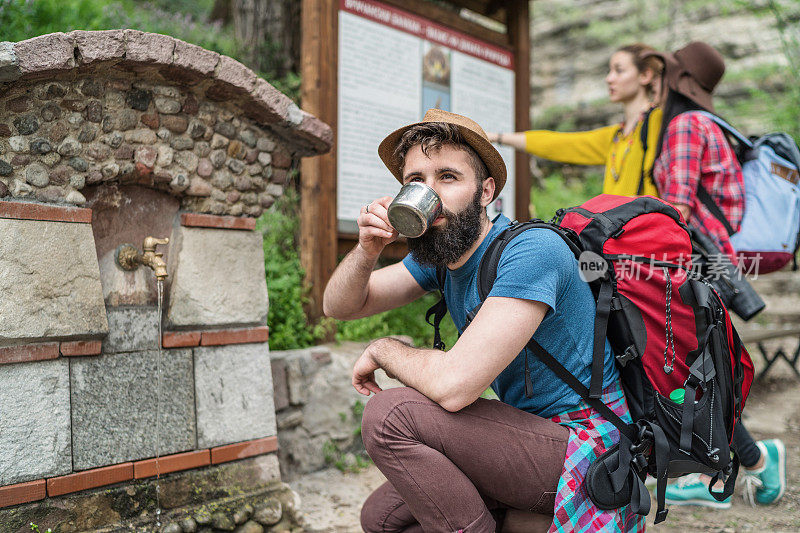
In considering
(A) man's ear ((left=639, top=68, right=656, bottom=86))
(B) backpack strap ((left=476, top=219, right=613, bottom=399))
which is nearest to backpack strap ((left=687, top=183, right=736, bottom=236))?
(A) man's ear ((left=639, top=68, right=656, bottom=86))

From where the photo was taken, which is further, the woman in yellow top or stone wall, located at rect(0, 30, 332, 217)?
the woman in yellow top

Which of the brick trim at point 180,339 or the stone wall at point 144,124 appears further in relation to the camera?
the brick trim at point 180,339

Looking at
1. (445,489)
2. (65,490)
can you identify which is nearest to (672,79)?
(445,489)

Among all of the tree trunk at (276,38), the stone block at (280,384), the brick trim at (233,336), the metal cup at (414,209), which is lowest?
the stone block at (280,384)

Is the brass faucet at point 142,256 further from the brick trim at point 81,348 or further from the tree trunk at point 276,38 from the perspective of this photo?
the tree trunk at point 276,38

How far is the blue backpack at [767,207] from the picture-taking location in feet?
11.1

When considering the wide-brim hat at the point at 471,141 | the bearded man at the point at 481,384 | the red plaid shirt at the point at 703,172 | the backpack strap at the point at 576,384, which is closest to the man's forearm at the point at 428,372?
the bearded man at the point at 481,384

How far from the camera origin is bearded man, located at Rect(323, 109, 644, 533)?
2002mm

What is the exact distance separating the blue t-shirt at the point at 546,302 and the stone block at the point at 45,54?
1.80 meters

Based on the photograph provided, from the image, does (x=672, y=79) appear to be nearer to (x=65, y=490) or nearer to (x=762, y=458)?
(x=762, y=458)

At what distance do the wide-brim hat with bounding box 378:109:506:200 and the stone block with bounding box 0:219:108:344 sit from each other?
1.43 m

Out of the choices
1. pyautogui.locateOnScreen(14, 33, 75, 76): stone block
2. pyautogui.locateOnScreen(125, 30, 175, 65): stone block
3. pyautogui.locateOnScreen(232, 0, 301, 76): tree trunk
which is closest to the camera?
pyautogui.locateOnScreen(14, 33, 75, 76): stone block

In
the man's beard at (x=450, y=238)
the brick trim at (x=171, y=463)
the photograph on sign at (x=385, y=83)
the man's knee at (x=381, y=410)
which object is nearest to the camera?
the man's knee at (x=381, y=410)

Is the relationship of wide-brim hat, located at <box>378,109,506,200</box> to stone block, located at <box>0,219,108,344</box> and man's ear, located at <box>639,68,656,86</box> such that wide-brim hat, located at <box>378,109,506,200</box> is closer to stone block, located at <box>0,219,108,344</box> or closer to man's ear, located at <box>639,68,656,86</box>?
stone block, located at <box>0,219,108,344</box>
